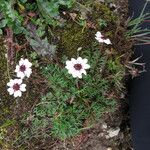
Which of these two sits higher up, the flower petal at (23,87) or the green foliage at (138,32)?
the green foliage at (138,32)

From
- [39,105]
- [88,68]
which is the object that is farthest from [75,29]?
[39,105]

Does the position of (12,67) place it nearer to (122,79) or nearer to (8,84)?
(8,84)

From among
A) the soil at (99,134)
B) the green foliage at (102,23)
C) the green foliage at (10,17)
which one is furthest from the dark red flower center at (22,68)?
the green foliage at (102,23)

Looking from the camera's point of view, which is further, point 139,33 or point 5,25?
point 139,33

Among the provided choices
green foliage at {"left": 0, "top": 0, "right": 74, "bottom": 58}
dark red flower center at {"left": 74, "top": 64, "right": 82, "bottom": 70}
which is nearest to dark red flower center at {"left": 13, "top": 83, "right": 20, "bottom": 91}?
green foliage at {"left": 0, "top": 0, "right": 74, "bottom": 58}

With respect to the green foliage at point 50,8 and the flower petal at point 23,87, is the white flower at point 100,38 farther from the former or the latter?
the flower petal at point 23,87
